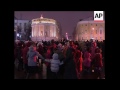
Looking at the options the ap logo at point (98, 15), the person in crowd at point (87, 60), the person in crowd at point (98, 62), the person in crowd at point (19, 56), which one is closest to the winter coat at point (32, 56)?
the person in crowd at point (19, 56)

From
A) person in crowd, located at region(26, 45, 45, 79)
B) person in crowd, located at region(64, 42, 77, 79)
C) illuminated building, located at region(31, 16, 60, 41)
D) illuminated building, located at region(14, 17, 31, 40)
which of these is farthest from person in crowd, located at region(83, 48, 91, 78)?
illuminated building, located at region(14, 17, 31, 40)

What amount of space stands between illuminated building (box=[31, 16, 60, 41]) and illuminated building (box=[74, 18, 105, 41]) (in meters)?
0.75

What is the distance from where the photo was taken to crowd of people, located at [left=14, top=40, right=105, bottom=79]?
20.5 meters

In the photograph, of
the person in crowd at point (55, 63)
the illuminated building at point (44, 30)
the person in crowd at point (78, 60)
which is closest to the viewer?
the person in crowd at point (55, 63)

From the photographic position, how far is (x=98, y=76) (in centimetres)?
2152

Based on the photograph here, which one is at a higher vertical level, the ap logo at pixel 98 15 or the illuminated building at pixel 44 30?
the ap logo at pixel 98 15

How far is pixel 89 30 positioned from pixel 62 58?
9.49ft

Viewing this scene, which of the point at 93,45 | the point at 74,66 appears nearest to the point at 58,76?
the point at 74,66

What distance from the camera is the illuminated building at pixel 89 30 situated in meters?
21.2

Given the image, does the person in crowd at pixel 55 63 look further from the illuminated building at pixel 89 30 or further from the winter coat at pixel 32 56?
the illuminated building at pixel 89 30

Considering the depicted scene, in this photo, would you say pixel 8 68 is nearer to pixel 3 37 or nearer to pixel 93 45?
pixel 3 37

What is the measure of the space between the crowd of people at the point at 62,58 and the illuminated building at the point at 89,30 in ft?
0.66

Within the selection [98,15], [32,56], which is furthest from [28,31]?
[98,15]

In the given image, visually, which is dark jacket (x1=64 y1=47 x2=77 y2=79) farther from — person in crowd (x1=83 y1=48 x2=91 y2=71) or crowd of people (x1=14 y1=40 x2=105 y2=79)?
person in crowd (x1=83 y1=48 x2=91 y2=71)
